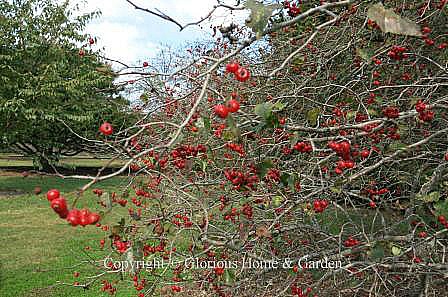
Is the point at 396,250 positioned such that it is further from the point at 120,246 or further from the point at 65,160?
the point at 65,160

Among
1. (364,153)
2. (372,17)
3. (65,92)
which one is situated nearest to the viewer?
(372,17)

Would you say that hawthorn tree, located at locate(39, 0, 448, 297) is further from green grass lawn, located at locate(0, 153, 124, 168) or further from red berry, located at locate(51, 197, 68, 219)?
green grass lawn, located at locate(0, 153, 124, 168)

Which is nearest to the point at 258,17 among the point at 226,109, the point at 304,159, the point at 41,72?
the point at 226,109

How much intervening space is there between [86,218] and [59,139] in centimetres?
1747

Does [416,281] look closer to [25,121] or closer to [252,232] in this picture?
[252,232]

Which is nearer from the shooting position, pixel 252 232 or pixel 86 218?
pixel 86 218

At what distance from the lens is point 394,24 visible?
997 mm

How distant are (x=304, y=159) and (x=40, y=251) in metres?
4.67

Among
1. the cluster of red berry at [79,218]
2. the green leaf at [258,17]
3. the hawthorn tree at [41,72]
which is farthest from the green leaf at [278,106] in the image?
the hawthorn tree at [41,72]

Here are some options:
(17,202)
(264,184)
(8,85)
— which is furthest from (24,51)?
(264,184)

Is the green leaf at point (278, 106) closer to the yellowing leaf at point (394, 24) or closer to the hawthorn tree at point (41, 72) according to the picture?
the yellowing leaf at point (394, 24)

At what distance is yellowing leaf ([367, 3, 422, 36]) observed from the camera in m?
0.97

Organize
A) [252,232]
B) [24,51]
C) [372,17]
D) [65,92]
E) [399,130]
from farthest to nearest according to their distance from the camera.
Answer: [65,92], [24,51], [252,232], [399,130], [372,17]

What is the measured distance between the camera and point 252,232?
8.98 ft
